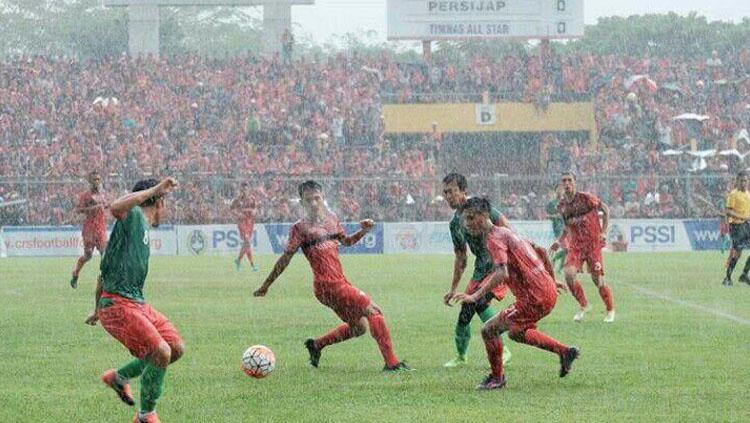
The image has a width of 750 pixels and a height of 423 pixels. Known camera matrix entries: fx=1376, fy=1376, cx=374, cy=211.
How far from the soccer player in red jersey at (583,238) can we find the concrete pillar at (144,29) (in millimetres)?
40678

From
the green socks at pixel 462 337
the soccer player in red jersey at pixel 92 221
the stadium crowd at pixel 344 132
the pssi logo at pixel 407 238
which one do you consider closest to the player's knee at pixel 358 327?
the green socks at pixel 462 337

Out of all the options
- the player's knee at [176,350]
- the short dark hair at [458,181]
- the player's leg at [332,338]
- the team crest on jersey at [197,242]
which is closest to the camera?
the player's knee at [176,350]

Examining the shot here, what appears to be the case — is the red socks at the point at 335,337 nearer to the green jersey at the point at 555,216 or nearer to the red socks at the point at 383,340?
the red socks at the point at 383,340

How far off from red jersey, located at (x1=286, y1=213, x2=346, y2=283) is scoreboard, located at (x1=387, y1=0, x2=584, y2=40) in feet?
144

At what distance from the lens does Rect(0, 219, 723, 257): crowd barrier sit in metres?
42.0

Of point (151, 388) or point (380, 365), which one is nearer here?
point (151, 388)

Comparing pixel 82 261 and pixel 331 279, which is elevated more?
pixel 331 279

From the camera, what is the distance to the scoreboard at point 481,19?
56594mm

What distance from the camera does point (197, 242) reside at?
42812mm

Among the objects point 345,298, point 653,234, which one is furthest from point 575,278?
point 653,234

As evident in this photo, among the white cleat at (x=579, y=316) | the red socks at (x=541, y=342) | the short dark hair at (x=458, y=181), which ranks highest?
the short dark hair at (x=458, y=181)

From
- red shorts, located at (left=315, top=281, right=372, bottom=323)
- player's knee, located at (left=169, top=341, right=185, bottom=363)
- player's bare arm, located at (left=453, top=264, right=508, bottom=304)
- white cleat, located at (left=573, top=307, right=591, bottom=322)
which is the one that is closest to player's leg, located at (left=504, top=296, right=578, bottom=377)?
player's bare arm, located at (left=453, top=264, right=508, bottom=304)

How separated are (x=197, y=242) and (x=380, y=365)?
30127 millimetres

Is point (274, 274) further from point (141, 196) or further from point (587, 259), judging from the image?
point (587, 259)
